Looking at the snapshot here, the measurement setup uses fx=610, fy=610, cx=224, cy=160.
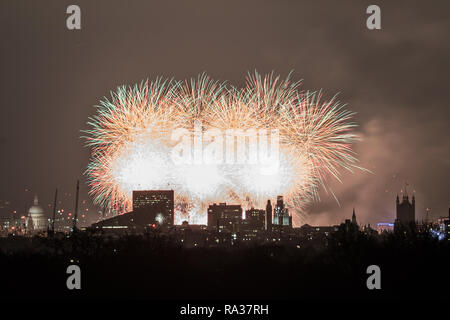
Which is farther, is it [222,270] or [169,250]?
[169,250]
